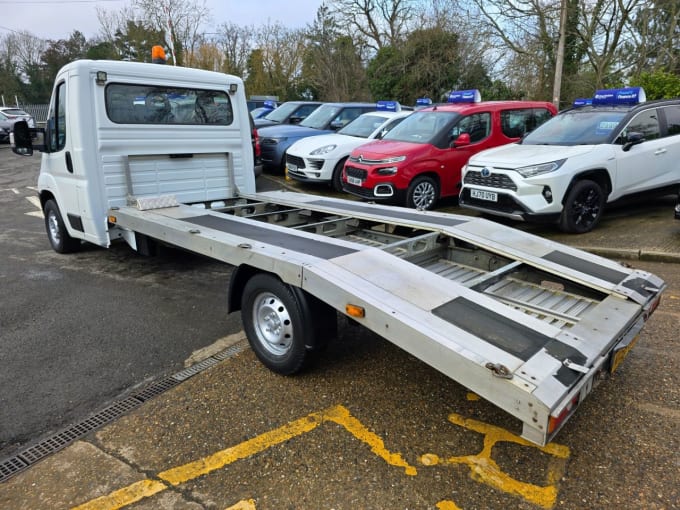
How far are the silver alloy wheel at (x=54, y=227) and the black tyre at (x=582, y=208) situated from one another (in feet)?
22.2

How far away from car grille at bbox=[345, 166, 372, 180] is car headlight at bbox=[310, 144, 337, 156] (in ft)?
4.22

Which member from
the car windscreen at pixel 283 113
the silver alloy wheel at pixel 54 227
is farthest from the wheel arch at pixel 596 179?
the car windscreen at pixel 283 113

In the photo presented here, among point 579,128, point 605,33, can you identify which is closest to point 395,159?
point 579,128

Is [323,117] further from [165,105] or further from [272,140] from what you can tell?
[165,105]

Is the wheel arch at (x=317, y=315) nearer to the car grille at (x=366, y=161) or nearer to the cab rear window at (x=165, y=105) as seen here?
the cab rear window at (x=165, y=105)

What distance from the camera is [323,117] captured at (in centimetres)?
1266

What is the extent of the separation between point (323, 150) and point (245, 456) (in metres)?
8.18

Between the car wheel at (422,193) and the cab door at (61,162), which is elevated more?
the cab door at (61,162)

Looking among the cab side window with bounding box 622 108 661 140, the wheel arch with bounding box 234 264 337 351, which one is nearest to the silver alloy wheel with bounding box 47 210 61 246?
the wheel arch with bounding box 234 264 337 351

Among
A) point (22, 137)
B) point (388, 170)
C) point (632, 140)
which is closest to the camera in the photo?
point (22, 137)

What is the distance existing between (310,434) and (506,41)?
2054 cm

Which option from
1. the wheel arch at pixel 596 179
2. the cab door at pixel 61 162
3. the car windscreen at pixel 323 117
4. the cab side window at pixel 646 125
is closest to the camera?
the cab door at pixel 61 162

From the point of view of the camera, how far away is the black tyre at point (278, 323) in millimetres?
2973

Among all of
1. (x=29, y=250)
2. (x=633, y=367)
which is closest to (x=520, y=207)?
(x=633, y=367)
